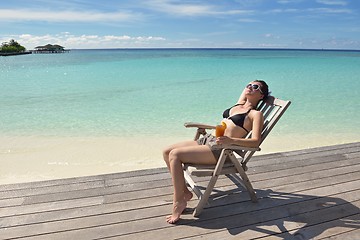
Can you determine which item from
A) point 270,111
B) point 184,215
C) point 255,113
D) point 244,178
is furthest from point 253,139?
point 184,215

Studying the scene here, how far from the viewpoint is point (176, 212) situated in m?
2.45

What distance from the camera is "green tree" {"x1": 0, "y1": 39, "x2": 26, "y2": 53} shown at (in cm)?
7419

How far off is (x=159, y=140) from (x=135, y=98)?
6269 mm

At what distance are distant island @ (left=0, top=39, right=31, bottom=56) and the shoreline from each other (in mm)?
77515

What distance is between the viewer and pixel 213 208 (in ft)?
8.79

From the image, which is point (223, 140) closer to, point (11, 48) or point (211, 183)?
point (211, 183)

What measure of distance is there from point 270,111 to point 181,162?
1.07 metres

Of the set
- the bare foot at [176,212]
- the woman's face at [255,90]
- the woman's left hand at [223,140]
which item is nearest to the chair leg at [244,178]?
the woman's left hand at [223,140]

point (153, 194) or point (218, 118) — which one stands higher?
point (153, 194)

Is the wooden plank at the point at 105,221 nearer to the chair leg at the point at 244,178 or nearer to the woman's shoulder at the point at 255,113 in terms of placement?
the chair leg at the point at 244,178

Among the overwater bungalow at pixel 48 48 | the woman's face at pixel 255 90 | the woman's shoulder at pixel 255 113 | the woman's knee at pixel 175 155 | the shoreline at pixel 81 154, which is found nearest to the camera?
the woman's knee at pixel 175 155

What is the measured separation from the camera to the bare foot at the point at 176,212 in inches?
95.7

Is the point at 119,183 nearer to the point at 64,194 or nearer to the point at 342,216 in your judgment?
the point at 64,194

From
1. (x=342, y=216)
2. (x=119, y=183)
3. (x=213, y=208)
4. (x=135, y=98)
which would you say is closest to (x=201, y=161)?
(x=213, y=208)
